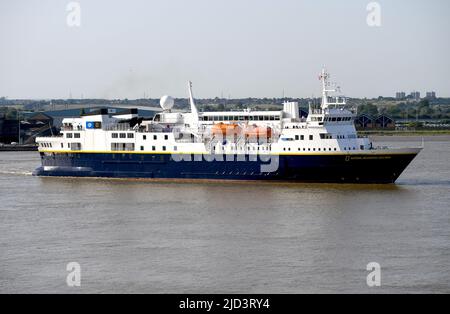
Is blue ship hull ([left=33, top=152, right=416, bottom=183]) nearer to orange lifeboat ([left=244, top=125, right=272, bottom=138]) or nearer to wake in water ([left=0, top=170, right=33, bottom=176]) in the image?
orange lifeboat ([left=244, top=125, right=272, bottom=138])

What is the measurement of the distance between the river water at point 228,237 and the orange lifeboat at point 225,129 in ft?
9.15

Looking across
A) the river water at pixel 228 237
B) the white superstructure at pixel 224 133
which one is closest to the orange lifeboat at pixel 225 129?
the white superstructure at pixel 224 133

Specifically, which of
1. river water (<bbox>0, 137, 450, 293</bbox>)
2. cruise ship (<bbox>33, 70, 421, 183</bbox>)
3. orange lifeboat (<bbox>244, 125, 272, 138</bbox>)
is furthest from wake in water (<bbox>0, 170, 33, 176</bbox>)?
orange lifeboat (<bbox>244, 125, 272, 138</bbox>)

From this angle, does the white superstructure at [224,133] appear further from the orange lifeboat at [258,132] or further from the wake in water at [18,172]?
the wake in water at [18,172]

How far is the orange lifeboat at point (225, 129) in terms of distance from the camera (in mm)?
38781

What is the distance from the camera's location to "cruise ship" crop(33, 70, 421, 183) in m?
36.1

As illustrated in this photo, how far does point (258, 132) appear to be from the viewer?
126 ft

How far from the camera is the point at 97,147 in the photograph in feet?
137

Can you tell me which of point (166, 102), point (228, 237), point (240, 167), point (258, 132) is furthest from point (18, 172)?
point (228, 237)

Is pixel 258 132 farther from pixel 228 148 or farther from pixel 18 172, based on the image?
pixel 18 172

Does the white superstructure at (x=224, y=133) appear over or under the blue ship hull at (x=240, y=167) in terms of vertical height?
over

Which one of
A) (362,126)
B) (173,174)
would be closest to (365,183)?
(173,174)

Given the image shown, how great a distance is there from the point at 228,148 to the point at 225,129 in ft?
4.06
